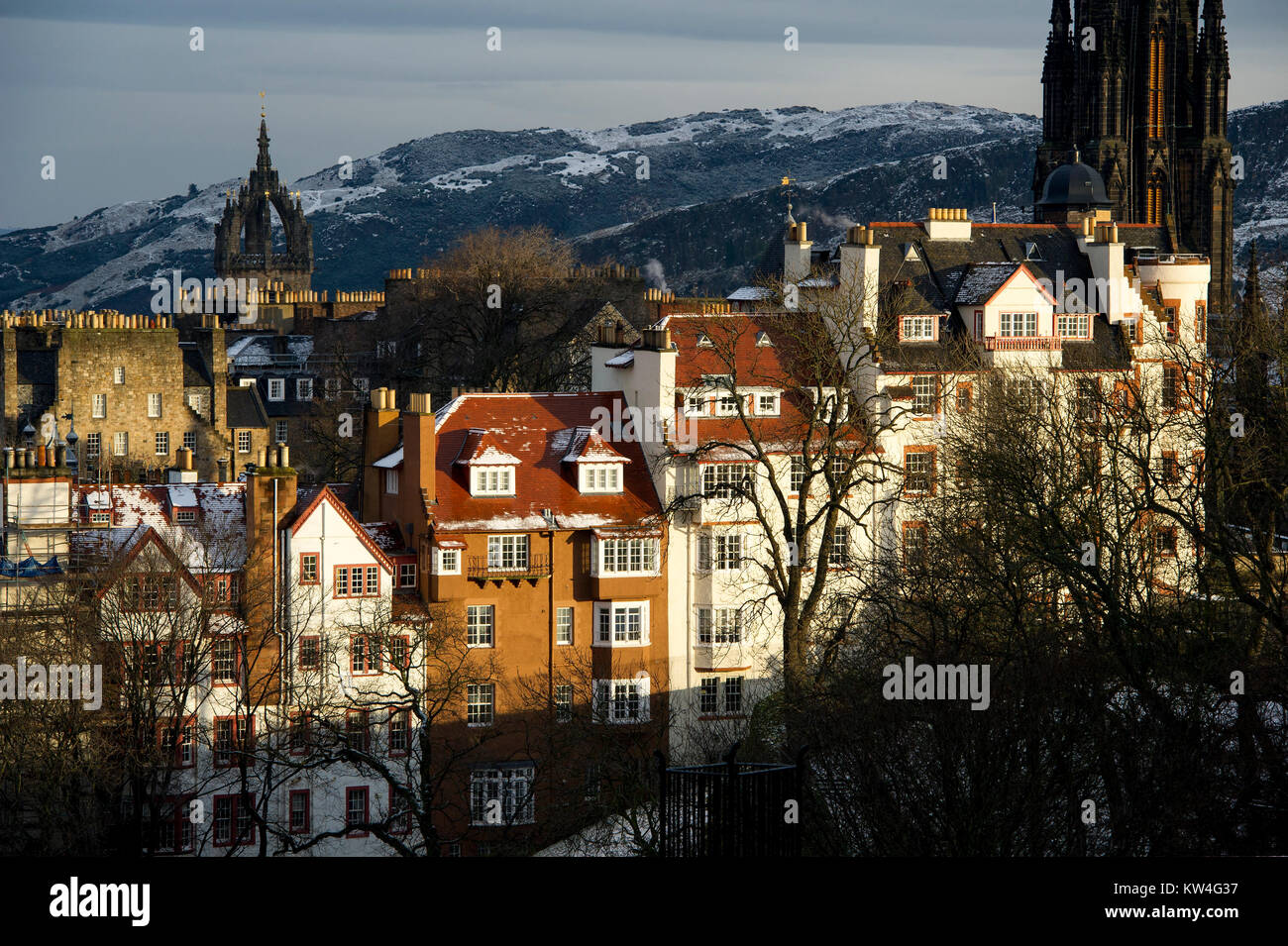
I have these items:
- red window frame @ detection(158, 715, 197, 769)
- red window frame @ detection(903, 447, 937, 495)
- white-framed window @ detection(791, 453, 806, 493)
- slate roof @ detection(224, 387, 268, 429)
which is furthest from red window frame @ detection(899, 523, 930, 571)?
slate roof @ detection(224, 387, 268, 429)

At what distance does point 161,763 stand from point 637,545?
1578 centimetres

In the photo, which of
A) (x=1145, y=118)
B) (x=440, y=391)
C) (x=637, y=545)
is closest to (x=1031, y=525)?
(x=637, y=545)

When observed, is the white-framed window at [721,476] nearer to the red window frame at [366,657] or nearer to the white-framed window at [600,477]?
the white-framed window at [600,477]

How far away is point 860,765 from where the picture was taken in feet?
113

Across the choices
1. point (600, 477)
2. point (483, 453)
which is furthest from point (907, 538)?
point (483, 453)

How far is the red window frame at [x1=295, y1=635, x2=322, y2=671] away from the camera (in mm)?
49844

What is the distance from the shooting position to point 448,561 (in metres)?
52.3

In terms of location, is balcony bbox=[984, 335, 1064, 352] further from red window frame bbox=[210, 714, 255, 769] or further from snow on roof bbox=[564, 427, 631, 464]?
red window frame bbox=[210, 714, 255, 769]

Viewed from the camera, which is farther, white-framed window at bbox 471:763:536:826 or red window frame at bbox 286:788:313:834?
white-framed window at bbox 471:763:536:826

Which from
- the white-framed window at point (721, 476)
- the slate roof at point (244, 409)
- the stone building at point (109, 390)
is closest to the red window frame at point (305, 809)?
the white-framed window at point (721, 476)

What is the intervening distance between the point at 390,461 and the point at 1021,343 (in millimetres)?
20334

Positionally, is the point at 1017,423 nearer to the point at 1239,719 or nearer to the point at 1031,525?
the point at 1031,525

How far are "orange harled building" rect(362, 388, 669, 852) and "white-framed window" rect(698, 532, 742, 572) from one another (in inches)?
52.3

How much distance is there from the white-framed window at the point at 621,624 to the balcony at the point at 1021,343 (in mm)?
14566
